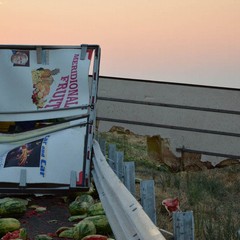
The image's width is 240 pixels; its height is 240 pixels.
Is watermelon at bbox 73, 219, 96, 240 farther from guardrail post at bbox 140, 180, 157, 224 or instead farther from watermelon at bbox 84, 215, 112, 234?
guardrail post at bbox 140, 180, 157, 224

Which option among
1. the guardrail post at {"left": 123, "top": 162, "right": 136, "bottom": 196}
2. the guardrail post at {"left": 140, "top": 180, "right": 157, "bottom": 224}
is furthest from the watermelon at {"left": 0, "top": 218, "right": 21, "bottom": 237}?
the guardrail post at {"left": 140, "top": 180, "right": 157, "bottom": 224}

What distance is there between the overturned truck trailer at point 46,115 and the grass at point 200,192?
1.65 m

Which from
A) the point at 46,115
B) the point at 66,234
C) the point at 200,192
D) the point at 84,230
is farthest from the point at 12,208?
the point at 200,192

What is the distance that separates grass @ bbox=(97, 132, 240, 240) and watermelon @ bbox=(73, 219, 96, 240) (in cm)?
119

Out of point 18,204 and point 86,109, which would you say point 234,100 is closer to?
point 86,109

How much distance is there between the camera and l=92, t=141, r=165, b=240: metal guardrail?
4074mm

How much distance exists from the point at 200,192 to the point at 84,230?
535cm

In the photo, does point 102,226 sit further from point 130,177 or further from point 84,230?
point 130,177

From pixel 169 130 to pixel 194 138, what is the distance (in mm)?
722

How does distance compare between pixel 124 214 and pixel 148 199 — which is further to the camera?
pixel 148 199

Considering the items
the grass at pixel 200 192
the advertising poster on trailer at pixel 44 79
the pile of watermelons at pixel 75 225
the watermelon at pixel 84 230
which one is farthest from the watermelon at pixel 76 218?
the advertising poster on trailer at pixel 44 79

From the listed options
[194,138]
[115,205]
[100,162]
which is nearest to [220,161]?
[194,138]

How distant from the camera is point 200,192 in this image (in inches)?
474

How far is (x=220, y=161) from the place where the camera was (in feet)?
58.5
